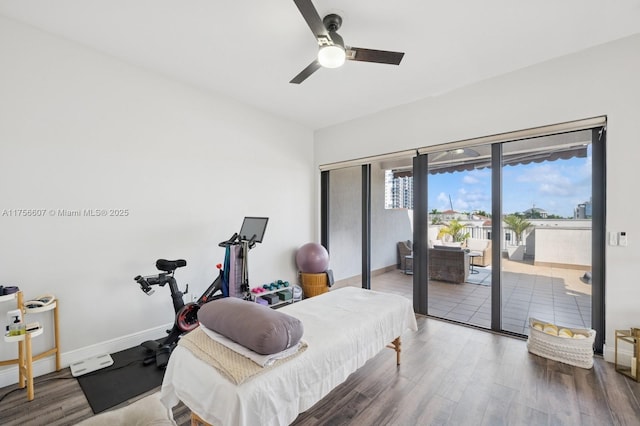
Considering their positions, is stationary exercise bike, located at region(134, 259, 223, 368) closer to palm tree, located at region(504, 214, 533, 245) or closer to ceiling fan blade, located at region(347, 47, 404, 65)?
ceiling fan blade, located at region(347, 47, 404, 65)

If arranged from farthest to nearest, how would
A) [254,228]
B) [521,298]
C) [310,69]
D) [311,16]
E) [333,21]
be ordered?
[254,228] → [521,298] → [310,69] → [333,21] → [311,16]

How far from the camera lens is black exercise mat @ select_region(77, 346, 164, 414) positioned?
6.36 feet

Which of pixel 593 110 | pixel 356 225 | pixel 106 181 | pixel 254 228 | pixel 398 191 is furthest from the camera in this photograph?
pixel 356 225

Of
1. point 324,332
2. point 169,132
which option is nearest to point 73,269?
point 169,132

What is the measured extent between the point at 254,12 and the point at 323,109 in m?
1.91

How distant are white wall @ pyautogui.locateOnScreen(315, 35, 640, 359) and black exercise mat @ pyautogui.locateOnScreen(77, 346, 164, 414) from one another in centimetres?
369

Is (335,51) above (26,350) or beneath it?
above

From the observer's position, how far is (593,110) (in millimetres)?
2443

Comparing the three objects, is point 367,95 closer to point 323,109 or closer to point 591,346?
point 323,109

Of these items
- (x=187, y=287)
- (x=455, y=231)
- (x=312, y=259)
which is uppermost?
(x=455, y=231)

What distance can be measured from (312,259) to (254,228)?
1.18m

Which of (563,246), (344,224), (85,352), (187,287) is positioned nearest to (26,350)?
(85,352)

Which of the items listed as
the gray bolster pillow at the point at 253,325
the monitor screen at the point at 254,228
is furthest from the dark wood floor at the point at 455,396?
the monitor screen at the point at 254,228

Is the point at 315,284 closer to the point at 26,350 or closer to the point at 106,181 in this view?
the point at 106,181
